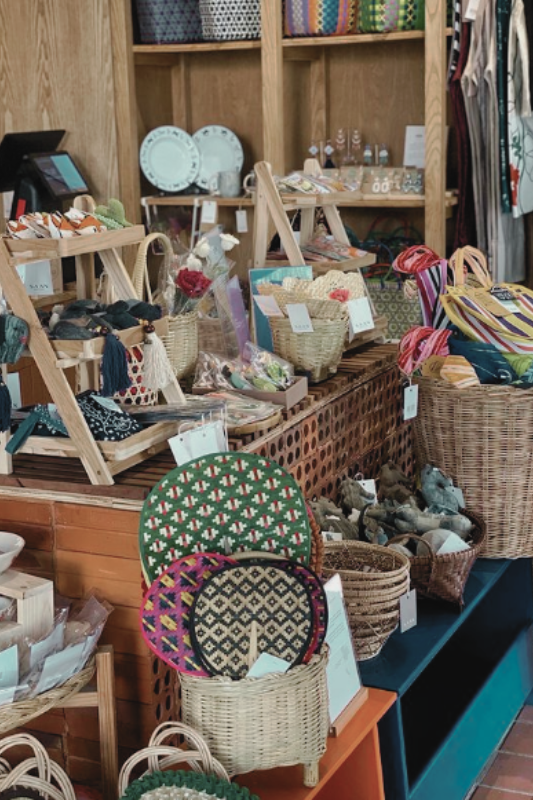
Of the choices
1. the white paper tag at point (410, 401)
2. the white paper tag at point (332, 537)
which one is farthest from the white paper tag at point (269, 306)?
the white paper tag at point (332, 537)

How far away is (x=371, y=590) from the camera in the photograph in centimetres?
236

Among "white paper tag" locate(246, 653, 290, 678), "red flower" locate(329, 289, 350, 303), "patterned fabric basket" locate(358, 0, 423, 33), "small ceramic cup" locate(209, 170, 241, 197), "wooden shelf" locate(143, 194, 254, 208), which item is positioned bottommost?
"white paper tag" locate(246, 653, 290, 678)

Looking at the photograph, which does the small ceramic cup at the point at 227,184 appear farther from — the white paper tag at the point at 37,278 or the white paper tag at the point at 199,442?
the white paper tag at the point at 199,442

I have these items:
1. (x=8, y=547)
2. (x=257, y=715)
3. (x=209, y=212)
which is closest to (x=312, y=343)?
(x=8, y=547)

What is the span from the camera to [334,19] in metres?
4.85

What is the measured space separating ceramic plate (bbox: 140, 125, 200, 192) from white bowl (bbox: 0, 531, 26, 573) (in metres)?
3.40

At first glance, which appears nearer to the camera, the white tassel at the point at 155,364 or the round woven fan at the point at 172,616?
the round woven fan at the point at 172,616

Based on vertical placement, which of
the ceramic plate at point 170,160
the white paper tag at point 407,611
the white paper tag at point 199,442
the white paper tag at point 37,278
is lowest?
the white paper tag at point 407,611

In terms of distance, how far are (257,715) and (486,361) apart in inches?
51.0

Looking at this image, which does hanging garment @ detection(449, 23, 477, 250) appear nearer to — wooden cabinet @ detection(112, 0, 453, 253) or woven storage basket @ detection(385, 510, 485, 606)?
wooden cabinet @ detection(112, 0, 453, 253)

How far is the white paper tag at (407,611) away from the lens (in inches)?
98.3


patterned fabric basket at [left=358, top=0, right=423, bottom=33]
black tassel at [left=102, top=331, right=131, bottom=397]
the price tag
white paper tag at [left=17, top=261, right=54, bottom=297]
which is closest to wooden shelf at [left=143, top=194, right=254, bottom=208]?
patterned fabric basket at [left=358, top=0, right=423, bottom=33]

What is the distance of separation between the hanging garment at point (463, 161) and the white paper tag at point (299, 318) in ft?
6.67

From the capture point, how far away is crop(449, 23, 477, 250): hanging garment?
4.56 metres
